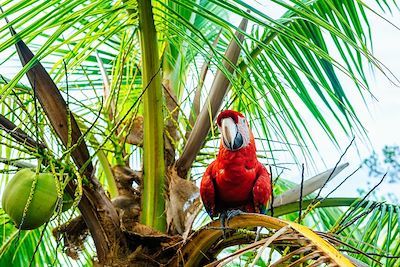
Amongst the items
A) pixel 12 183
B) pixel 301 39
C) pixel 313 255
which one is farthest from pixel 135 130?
pixel 313 255

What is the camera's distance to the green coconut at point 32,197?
91cm

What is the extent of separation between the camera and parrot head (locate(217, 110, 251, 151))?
49.9 inches

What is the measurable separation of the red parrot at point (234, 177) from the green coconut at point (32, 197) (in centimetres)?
44

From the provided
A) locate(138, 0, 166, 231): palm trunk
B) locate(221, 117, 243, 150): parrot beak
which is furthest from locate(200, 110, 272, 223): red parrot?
locate(138, 0, 166, 231): palm trunk

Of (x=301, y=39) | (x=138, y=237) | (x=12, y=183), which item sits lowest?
(x=138, y=237)

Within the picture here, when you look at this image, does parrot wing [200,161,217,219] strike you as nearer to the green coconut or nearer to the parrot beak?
the parrot beak

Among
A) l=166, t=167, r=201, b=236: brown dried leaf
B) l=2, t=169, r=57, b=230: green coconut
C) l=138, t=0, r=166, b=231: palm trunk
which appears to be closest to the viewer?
l=2, t=169, r=57, b=230: green coconut

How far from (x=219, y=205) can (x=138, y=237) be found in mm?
223

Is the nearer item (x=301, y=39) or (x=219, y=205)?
(x=301, y=39)

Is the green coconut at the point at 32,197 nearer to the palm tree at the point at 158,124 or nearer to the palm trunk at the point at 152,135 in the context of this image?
the palm tree at the point at 158,124

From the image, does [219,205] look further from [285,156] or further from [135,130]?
[285,156]

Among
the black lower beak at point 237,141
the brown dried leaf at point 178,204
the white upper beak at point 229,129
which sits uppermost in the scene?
the white upper beak at point 229,129

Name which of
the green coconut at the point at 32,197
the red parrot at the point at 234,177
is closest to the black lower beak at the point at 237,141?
the red parrot at the point at 234,177

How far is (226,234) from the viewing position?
109 centimetres
